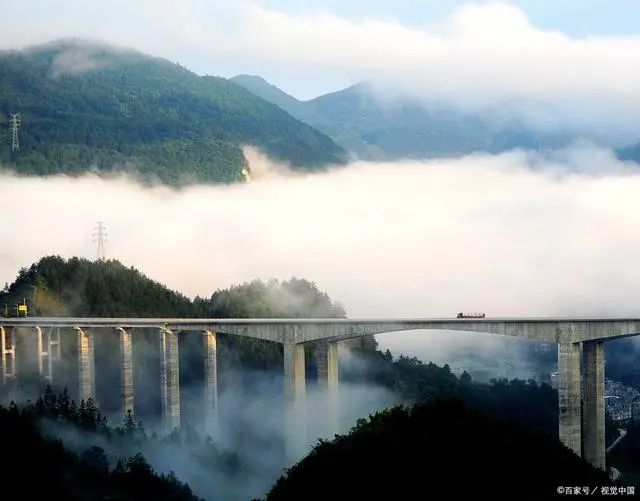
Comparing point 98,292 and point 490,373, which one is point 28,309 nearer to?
point 98,292

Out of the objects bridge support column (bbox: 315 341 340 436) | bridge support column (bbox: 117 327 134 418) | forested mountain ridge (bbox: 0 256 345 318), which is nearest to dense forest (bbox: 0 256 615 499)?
forested mountain ridge (bbox: 0 256 345 318)

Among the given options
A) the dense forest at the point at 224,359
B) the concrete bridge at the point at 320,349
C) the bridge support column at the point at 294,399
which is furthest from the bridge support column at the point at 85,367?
the bridge support column at the point at 294,399

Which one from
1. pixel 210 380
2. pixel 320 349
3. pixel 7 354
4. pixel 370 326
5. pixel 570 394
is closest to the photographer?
pixel 570 394

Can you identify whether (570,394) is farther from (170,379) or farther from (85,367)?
(85,367)

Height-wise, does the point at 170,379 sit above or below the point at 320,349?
below

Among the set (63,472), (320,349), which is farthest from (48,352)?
(63,472)

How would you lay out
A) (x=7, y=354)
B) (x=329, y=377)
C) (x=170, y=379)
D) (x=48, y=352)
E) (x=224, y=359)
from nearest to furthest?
1. (x=329, y=377)
2. (x=170, y=379)
3. (x=48, y=352)
4. (x=7, y=354)
5. (x=224, y=359)

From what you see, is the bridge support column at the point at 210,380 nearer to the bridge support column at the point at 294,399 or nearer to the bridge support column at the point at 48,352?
the bridge support column at the point at 294,399
